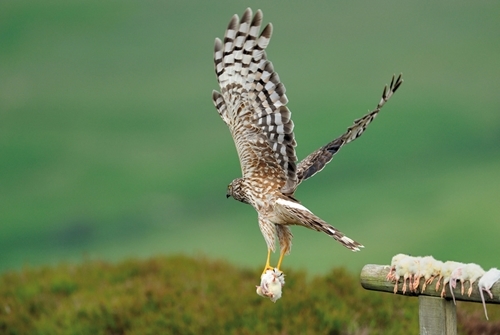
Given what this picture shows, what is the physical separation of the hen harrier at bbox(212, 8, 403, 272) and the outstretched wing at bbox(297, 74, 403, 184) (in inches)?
12.9

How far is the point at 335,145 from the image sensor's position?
430cm

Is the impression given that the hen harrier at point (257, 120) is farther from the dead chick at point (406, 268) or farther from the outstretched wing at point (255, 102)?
the dead chick at point (406, 268)

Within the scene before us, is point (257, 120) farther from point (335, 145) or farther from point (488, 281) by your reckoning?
point (488, 281)

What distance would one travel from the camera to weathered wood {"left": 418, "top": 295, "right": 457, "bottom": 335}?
3.51 meters

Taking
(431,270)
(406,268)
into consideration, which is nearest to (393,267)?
(406,268)

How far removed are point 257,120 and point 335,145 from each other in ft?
2.21

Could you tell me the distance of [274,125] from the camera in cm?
372

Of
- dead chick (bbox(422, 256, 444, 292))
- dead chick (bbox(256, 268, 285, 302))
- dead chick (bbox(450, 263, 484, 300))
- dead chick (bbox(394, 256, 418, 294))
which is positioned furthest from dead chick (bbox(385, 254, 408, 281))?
dead chick (bbox(256, 268, 285, 302))

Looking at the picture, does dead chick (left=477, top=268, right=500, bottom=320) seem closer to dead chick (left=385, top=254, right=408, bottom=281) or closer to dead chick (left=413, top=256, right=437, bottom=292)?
dead chick (left=413, top=256, right=437, bottom=292)

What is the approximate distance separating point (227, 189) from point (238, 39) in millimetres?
710

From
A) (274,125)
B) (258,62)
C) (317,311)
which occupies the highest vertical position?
(258,62)

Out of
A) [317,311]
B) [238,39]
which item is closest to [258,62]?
[238,39]

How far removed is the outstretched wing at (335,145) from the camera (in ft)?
13.6

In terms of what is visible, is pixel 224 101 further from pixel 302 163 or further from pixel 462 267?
pixel 462 267
